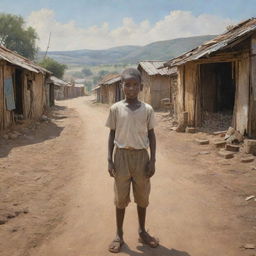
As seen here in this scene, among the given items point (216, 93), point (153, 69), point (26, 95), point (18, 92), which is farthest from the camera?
point (153, 69)

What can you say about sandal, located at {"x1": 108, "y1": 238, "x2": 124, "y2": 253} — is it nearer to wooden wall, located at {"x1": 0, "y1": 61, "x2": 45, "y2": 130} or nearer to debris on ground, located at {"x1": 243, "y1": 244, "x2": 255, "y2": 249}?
debris on ground, located at {"x1": 243, "y1": 244, "x2": 255, "y2": 249}

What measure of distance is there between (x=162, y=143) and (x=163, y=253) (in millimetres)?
6780

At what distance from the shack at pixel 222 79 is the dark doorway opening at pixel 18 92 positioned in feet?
22.7

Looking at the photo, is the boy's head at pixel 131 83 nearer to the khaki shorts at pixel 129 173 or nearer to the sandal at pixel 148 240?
the khaki shorts at pixel 129 173

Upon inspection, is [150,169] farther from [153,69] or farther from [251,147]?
[153,69]

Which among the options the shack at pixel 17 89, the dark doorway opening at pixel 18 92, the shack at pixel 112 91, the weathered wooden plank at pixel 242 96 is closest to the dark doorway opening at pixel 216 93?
the weathered wooden plank at pixel 242 96

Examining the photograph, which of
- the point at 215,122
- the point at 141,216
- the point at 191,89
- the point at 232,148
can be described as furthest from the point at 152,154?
the point at 215,122

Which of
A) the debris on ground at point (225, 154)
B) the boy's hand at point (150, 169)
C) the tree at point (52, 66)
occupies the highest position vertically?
the tree at point (52, 66)

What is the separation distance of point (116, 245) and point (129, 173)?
2.67 feet

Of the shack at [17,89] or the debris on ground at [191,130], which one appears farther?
the debris on ground at [191,130]

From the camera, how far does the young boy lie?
10.6ft

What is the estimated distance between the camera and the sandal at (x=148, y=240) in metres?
3.40

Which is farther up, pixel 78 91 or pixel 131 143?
pixel 78 91

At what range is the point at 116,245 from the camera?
3336mm
